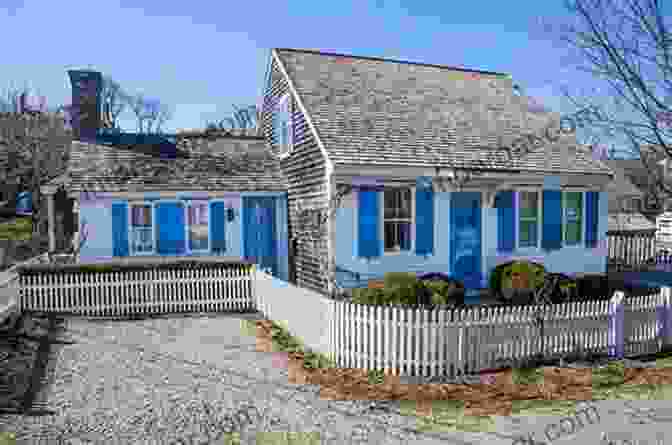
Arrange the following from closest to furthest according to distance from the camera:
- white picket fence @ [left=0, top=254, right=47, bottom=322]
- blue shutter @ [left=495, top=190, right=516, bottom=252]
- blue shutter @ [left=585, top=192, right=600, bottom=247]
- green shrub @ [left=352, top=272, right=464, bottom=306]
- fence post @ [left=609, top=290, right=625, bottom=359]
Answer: fence post @ [left=609, top=290, right=625, bottom=359] → green shrub @ [left=352, top=272, right=464, bottom=306] → white picket fence @ [left=0, top=254, right=47, bottom=322] → blue shutter @ [left=495, top=190, right=516, bottom=252] → blue shutter @ [left=585, top=192, right=600, bottom=247]

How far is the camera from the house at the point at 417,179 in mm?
11289

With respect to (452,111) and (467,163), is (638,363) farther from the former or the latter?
(452,111)

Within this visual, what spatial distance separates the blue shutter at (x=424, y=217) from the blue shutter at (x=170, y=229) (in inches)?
263

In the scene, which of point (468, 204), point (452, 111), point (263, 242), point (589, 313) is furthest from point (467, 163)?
point (263, 242)

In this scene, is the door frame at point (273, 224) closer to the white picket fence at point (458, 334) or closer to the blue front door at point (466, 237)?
the blue front door at point (466, 237)

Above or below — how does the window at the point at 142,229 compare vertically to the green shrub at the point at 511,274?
above

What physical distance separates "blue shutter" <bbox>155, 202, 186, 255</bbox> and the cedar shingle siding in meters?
3.25

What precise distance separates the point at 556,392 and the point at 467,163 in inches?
266

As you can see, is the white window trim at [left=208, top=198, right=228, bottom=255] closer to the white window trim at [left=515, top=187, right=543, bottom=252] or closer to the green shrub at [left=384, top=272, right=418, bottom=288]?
the green shrub at [left=384, top=272, right=418, bottom=288]

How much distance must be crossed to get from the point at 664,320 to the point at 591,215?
589cm

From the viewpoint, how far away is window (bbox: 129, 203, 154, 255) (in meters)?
13.2

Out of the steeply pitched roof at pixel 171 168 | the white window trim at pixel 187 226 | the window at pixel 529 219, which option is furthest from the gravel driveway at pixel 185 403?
the window at pixel 529 219

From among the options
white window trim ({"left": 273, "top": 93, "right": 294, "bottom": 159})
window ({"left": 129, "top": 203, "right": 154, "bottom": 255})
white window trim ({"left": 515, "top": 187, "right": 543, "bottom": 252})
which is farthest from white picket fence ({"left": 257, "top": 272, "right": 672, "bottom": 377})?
window ({"left": 129, "top": 203, "right": 154, "bottom": 255})

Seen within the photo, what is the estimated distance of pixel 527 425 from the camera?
5.55 m
